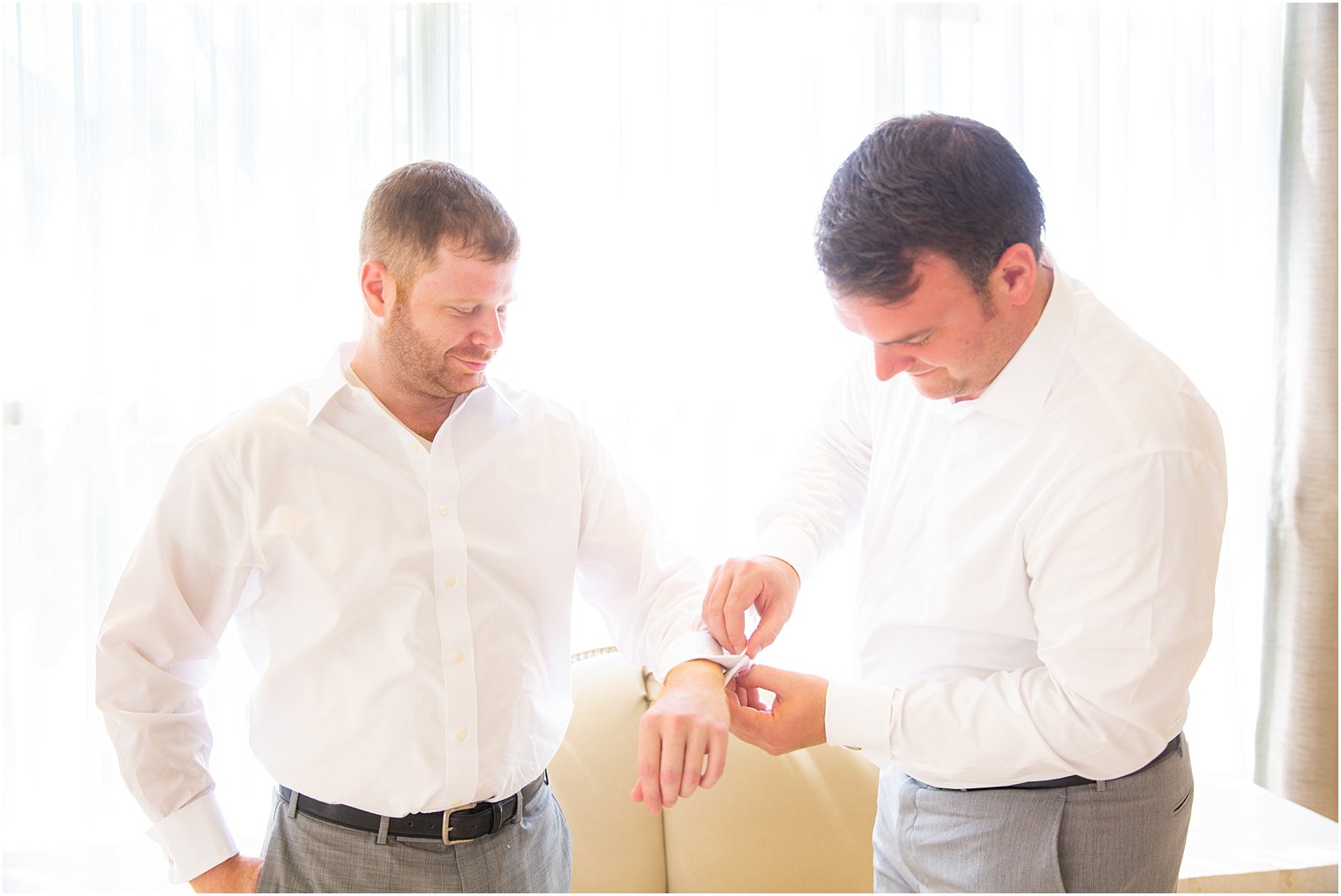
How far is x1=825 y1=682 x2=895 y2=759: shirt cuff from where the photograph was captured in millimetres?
1406

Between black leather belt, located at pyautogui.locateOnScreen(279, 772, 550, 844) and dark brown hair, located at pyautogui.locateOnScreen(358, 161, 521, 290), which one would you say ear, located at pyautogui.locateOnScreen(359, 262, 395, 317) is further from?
black leather belt, located at pyautogui.locateOnScreen(279, 772, 550, 844)

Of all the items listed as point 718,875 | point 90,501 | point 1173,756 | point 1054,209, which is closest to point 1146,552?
point 1173,756

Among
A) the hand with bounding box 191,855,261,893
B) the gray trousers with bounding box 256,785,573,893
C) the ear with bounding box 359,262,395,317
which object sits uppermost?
the ear with bounding box 359,262,395,317

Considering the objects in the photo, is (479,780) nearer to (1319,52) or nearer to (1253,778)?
(1253,778)

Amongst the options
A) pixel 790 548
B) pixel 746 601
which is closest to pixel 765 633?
pixel 746 601

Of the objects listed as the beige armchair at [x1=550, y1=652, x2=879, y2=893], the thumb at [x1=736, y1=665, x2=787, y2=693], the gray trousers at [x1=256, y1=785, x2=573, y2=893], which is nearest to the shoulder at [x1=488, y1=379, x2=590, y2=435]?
the thumb at [x1=736, y1=665, x2=787, y2=693]

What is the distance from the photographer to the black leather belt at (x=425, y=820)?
148 centimetres

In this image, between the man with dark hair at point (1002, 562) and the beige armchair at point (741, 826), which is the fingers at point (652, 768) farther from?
the beige armchair at point (741, 826)

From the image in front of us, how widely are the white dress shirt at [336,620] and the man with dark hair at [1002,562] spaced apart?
311 millimetres

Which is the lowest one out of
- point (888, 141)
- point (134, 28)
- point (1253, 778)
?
point (1253, 778)

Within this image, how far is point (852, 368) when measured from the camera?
1.81 m

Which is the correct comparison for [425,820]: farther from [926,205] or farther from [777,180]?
[777,180]

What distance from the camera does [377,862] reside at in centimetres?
147

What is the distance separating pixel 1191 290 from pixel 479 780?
2812mm
